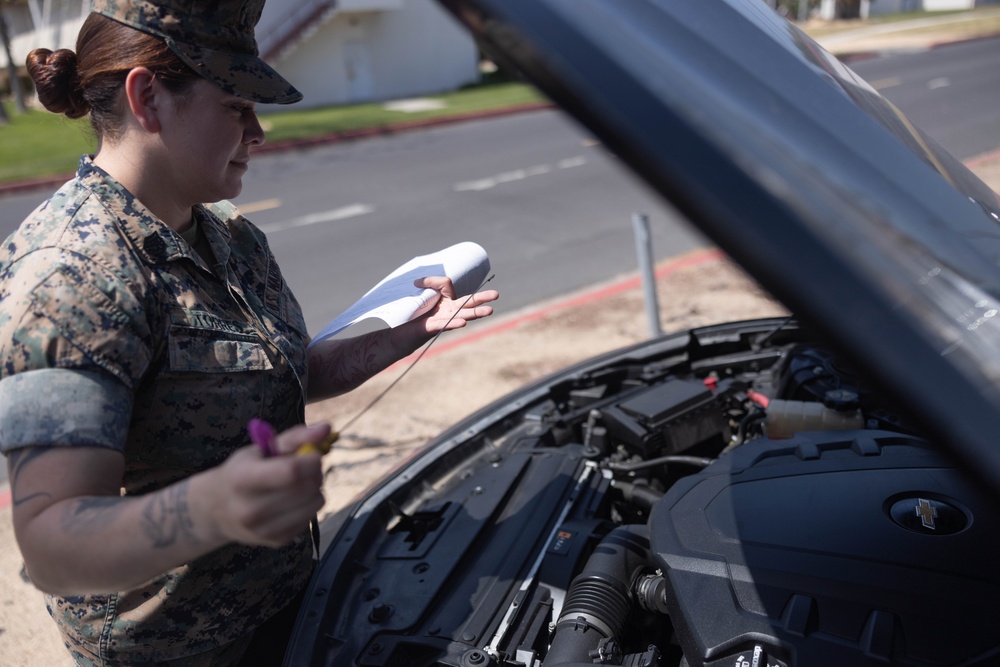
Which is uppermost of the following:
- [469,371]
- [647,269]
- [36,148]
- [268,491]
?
[268,491]

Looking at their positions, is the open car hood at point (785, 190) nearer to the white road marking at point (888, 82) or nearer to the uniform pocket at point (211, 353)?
the uniform pocket at point (211, 353)

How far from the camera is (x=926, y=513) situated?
148cm

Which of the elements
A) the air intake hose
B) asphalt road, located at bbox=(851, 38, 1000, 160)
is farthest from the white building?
the air intake hose

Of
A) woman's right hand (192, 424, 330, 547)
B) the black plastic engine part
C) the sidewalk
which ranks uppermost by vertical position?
woman's right hand (192, 424, 330, 547)

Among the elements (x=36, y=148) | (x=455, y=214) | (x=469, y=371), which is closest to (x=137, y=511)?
(x=469, y=371)

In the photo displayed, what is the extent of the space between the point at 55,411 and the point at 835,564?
1320mm

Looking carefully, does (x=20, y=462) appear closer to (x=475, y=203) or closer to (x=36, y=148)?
(x=475, y=203)

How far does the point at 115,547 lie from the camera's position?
108cm

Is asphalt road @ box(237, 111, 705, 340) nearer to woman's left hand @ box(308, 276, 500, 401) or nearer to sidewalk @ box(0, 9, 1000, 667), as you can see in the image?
sidewalk @ box(0, 9, 1000, 667)

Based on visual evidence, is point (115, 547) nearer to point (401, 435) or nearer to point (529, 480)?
point (529, 480)

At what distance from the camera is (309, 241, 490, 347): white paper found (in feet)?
6.13

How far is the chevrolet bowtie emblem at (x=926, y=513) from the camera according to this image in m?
1.46

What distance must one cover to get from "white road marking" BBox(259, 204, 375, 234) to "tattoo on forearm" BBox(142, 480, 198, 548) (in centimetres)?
830

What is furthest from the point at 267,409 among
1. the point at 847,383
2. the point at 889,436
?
the point at 847,383
